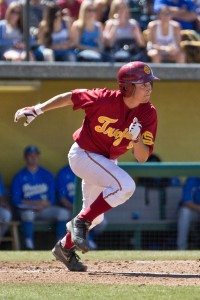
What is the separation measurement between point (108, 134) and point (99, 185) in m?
0.45

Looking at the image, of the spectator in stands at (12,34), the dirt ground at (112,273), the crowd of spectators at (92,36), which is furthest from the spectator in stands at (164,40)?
the dirt ground at (112,273)

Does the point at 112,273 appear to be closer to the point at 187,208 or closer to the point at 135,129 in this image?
the point at 135,129

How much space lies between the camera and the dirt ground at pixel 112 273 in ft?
20.7

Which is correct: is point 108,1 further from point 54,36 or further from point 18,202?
point 18,202

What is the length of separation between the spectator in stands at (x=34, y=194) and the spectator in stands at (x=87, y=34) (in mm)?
1578

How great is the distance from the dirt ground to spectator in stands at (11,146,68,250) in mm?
3331

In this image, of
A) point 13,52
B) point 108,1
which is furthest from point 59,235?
point 108,1

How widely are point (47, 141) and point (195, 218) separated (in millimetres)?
2803

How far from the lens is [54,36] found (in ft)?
38.4

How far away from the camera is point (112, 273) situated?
6.80 meters

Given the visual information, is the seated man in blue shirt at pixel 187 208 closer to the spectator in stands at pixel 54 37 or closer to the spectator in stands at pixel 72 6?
the spectator in stands at pixel 54 37

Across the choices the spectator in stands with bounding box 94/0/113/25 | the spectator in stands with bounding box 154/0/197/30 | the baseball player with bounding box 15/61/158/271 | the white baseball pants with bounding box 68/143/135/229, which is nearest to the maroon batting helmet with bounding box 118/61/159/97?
the baseball player with bounding box 15/61/158/271

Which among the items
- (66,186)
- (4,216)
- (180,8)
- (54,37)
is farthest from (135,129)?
(180,8)

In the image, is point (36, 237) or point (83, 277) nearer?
point (83, 277)
